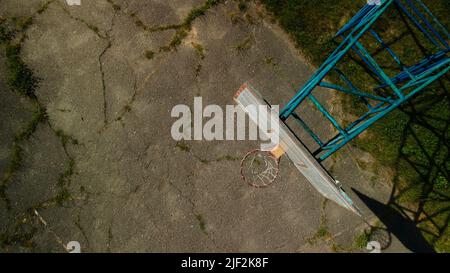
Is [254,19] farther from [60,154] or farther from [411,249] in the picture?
[411,249]

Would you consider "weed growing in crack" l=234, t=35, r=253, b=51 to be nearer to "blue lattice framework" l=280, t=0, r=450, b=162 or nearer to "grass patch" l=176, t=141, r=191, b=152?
"blue lattice framework" l=280, t=0, r=450, b=162

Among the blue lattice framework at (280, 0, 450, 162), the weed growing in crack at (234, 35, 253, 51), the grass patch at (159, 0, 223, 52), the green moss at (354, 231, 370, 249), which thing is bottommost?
the green moss at (354, 231, 370, 249)

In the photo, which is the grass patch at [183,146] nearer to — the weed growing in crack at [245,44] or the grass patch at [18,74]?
the weed growing in crack at [245,44]

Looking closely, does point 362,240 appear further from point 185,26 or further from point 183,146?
point 185,26

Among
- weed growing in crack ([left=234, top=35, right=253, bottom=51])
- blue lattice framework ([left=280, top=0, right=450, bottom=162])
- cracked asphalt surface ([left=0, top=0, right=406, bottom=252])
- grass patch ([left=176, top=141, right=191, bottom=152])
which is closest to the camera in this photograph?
blue lattice framework ([left=280, top=0, right=450, bottom=162])

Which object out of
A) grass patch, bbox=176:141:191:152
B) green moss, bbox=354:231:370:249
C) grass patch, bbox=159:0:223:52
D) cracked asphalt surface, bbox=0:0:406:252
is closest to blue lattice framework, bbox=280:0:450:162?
cracked asphalt surface, bbox=0:0:406:252

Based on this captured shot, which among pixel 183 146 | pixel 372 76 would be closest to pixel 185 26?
pixel 183 146
